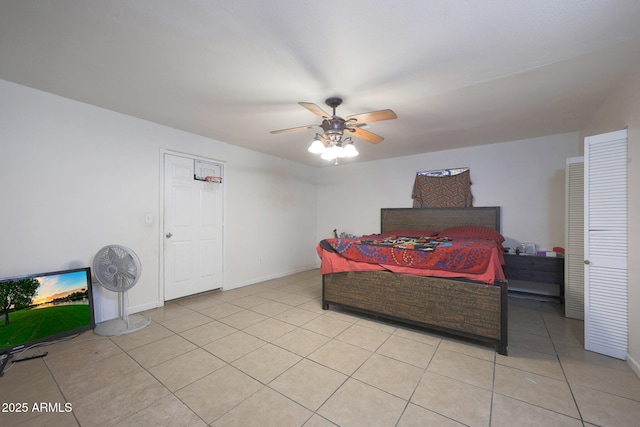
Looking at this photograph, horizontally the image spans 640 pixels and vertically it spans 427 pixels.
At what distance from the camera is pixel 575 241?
2.91 meters

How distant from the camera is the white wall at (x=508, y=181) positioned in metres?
3.68

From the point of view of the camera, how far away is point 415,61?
1.90 m

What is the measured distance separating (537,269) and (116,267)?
17.0ft

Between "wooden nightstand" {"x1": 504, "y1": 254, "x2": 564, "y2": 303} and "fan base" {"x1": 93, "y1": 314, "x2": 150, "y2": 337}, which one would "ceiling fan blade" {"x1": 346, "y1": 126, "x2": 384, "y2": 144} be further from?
"fan base" {"x1": 93, "y1": 314, "x2": 150, "y2": 337}

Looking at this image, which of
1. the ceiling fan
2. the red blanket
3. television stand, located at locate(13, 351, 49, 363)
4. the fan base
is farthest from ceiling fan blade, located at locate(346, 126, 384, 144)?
television stand, located at locate(13, 351, 49, 363)

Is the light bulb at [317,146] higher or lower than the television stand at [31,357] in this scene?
higher

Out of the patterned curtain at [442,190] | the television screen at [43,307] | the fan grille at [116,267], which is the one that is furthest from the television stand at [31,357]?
the patterned curtain at [442,190]

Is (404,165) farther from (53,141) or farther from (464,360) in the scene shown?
(53,141)

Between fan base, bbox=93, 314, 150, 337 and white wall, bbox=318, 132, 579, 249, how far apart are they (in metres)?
4.05

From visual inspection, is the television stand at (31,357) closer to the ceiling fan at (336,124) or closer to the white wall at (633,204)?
the ceiling fan at (336,124)

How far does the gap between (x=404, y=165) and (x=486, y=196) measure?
150cm

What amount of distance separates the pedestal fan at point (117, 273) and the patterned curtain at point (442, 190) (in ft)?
14.4

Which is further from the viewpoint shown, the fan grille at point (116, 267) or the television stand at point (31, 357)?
the fan grille at point (116, 267)

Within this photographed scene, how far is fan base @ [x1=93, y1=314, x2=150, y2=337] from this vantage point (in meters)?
2.58
